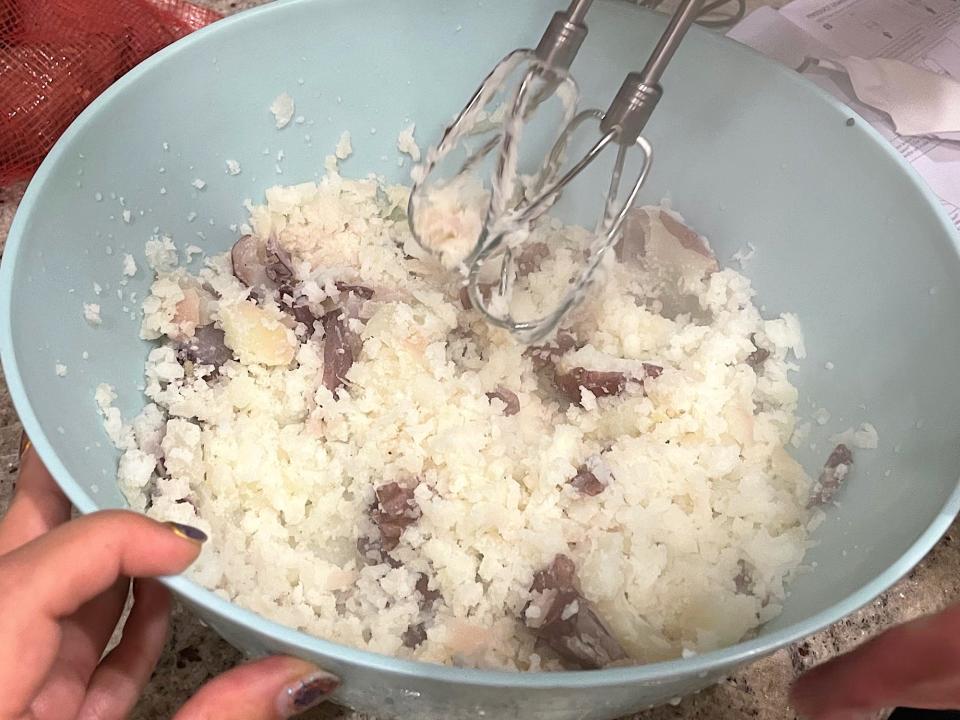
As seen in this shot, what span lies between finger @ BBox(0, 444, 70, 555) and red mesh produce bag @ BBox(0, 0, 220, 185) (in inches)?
25.4

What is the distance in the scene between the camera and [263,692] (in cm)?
63

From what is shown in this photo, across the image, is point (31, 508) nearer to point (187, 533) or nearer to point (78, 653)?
point (78, 653)

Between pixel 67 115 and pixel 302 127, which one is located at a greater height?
pixel 302 127

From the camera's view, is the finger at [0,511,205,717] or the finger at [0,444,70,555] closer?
the finger at [0,511,205,717]

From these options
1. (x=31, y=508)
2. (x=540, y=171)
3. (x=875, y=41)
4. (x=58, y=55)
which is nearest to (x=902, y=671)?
(x=540, y=171)

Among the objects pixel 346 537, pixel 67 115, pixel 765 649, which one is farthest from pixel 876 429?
pixel 67 115

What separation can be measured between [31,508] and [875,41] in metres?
1.40

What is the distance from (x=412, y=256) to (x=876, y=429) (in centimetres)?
61

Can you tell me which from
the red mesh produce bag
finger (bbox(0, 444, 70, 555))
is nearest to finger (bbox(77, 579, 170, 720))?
finger (bbox(0, 444, 70, 555))

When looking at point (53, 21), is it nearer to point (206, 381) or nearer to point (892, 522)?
point (206, 381)

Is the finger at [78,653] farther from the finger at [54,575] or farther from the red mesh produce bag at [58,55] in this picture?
the red mesh produce bag at [58,55]

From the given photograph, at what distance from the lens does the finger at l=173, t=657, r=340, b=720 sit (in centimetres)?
63

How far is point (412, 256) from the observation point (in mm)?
1103

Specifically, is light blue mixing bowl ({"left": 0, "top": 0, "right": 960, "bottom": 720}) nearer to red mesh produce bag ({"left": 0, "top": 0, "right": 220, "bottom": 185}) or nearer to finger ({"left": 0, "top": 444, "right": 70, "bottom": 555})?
finger ({"left": 0, "top": 444, "right": 70, "bottom": 555})
